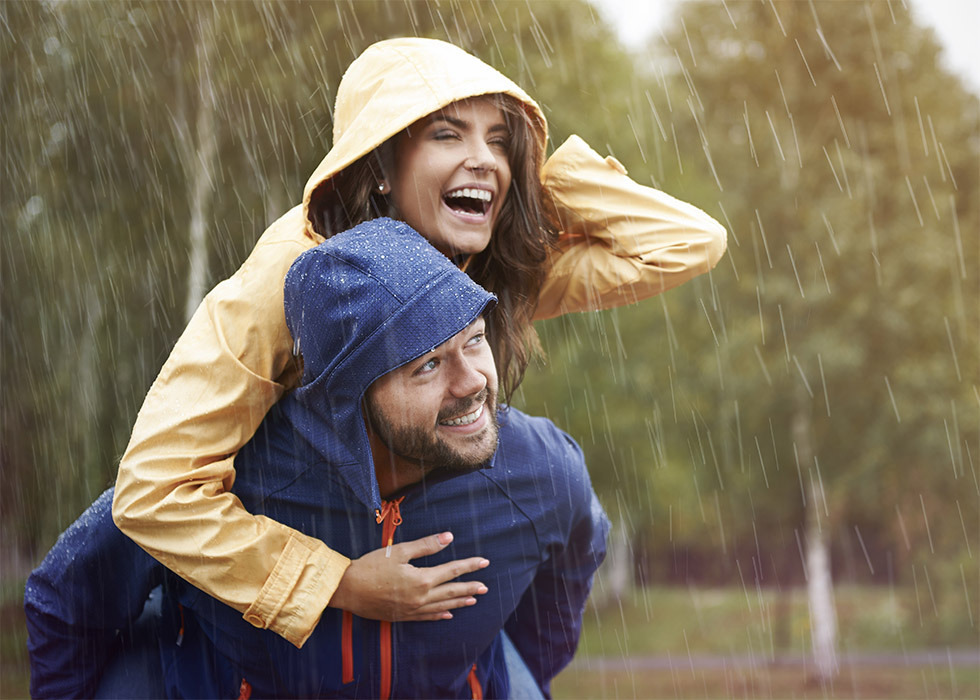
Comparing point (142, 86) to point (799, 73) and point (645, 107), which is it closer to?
point (645, 107)

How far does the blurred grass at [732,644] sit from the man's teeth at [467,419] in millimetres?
11042

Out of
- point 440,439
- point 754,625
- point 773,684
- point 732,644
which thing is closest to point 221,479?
point 440,439

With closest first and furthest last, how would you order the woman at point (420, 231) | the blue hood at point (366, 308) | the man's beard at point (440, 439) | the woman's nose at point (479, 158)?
1. the blue hood at point (366, 308)
2. the man's beard at point (440, 439)
3. the woman at point (420, 231)
4. the woman's nose at point (479, 158)

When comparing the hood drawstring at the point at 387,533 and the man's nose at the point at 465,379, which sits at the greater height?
the man's nose at the point at 465,379

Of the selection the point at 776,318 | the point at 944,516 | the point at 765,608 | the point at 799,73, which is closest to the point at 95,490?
the point at 776,318

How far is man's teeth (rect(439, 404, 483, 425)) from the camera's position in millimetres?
2117

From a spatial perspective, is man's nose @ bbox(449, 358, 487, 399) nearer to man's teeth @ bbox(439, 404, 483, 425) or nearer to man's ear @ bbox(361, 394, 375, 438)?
man's teeth @ bbox(439, 404, 483, 425)

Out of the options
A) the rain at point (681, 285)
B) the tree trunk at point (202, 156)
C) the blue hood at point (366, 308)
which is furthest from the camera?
the rain at point (681, 285)

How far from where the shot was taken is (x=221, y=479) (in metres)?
2.31

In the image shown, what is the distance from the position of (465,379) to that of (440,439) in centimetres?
14

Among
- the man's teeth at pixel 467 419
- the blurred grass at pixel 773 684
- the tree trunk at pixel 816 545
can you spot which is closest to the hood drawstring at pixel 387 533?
the man's teeth at pixel 467 419

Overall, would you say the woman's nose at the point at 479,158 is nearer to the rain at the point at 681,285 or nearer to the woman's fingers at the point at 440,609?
the woman's fingers at the point at 440,609

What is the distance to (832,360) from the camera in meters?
14.2

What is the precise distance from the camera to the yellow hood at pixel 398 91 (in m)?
2.50
